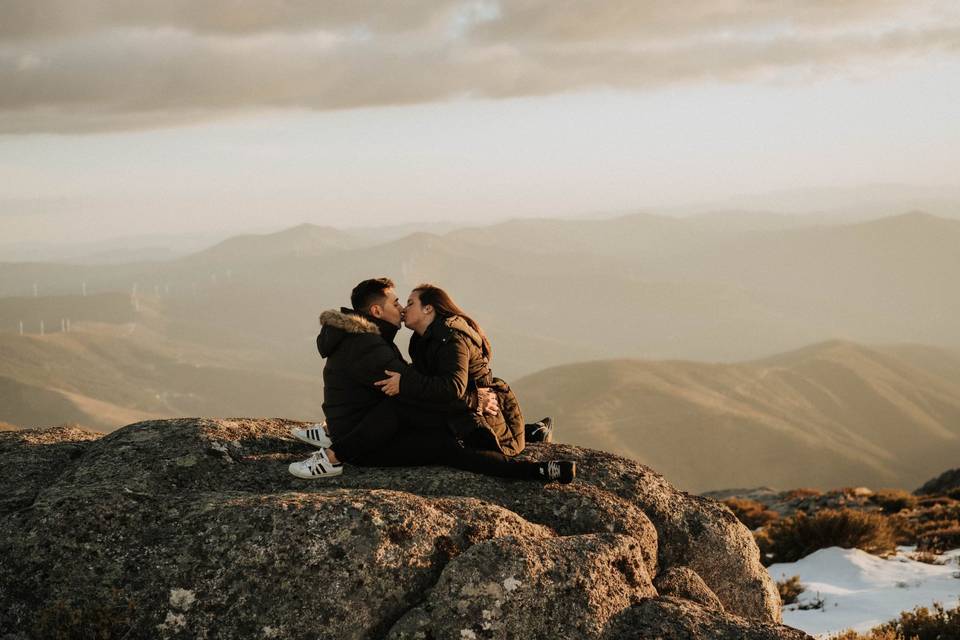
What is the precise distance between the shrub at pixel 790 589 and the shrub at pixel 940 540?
6.02m

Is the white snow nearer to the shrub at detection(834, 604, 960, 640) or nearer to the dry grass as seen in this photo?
the shrub at detection(834, 604, 960, 640)

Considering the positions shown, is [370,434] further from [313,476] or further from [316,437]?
[316,437]

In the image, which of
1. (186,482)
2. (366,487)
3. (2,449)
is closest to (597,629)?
(366,487)

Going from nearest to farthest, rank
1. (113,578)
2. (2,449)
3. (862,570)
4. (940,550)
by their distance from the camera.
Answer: (113,578) < (2,449) < (862,570) < (940,550)

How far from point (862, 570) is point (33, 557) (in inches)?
640

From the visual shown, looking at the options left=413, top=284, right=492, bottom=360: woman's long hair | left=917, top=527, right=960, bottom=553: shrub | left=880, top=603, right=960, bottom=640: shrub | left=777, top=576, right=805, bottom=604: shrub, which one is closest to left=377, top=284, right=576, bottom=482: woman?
left=413, top=284, right=492, bottom=360: woman's long hair

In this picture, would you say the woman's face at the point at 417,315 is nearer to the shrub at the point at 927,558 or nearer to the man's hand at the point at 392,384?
the man's hand at the point at 392,384

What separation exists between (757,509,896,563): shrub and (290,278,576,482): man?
13437 millimetres

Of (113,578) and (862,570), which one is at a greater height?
(113,578)

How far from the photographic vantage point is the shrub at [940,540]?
777 inches

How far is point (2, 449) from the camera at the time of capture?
9938mm

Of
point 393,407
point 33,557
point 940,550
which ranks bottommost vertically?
point 940,550

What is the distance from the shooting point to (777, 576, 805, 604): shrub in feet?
49.6

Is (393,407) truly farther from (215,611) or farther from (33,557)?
(33,557)
